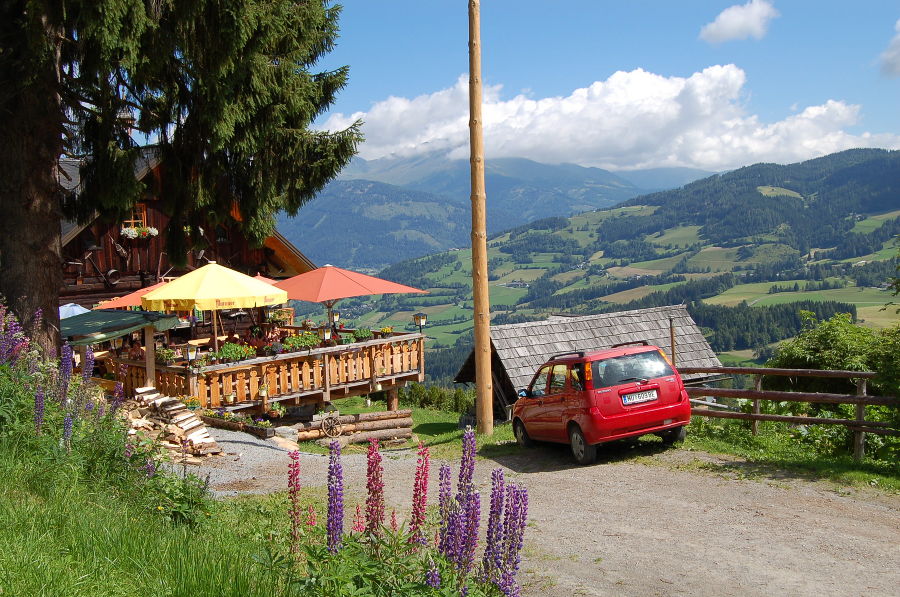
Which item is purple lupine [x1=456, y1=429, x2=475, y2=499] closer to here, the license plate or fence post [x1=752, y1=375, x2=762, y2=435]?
the license plate

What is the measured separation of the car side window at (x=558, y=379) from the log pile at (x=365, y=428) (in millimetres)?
5329

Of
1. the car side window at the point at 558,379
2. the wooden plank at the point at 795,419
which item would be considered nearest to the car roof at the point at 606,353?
the car side window at the point at 558,379

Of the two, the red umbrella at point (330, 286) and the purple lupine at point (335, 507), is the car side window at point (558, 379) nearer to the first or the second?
the red umbrella at point (330, 286)

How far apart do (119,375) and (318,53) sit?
30.4 ft

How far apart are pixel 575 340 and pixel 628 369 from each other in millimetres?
14620

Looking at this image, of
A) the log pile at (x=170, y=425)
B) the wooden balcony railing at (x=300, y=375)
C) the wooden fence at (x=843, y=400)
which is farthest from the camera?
the wooden balcony railing at (x=300, y=375)

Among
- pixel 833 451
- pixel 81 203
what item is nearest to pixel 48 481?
pixel 81 203

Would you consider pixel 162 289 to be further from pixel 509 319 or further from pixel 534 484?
pixel 509 319

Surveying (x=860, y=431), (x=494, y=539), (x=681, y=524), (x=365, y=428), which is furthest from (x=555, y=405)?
(x=494, y=539)

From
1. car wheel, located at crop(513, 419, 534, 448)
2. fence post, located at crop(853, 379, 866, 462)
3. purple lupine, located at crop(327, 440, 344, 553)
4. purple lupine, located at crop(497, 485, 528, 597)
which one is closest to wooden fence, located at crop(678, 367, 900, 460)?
fence post, located at crop(853, 379, 866, 462)

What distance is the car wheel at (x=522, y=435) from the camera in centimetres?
1325

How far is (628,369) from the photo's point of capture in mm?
11125

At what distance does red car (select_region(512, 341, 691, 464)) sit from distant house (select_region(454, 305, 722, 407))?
1174 centimetres

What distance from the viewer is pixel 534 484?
10.2 meters
